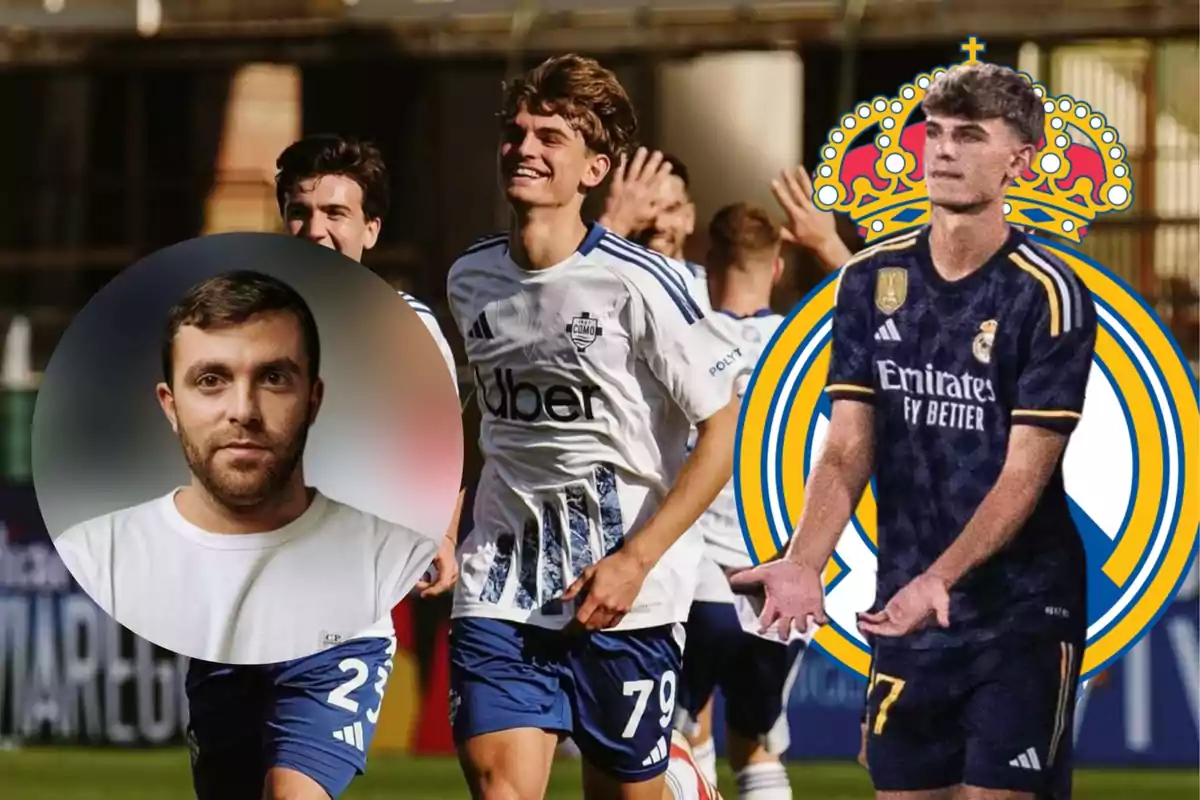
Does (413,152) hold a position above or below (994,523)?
above

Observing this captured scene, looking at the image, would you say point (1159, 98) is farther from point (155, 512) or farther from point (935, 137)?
point (155, 512)

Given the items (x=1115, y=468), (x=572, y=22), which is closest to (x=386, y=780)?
(x=572, y=22)

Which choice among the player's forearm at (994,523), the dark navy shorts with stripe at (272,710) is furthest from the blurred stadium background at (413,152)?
the dark navy shorts with stripe at (272,710)

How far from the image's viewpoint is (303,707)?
596 centimetres

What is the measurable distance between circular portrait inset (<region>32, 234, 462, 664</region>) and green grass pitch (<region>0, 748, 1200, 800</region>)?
4023 mm

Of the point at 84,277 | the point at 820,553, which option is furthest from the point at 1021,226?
the point at 84,277

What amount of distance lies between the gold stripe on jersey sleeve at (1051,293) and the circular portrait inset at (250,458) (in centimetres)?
146

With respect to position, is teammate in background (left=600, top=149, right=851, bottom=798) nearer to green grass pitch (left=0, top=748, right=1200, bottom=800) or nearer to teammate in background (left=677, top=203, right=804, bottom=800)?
teammate in background (left=677, top=203, right=804, bottom=800)

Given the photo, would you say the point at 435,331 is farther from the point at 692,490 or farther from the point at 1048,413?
the point at 1048,413

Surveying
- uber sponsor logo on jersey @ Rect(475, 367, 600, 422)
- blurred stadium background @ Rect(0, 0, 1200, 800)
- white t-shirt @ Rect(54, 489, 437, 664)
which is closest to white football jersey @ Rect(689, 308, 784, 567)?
uber sponsor logo on jersey @ Rect(475, 367, 600, 422)

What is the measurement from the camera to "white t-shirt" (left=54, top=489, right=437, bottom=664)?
600 cm

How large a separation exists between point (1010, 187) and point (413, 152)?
20.8ft

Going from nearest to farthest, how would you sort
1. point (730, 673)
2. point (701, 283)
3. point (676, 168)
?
point (701, 283) < point (676, 168) < point (730, 673)

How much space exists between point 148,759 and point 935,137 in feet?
20.1
